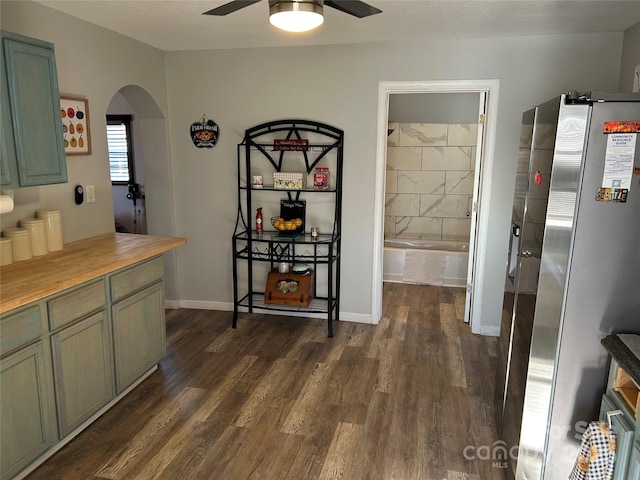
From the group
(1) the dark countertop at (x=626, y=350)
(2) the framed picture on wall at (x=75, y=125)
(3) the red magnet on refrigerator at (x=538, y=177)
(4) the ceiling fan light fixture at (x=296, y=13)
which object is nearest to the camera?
(1) the dark countertop at (x=626, y=350)

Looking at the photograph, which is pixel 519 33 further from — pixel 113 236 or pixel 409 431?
pixel 113 236

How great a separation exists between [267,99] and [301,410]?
2.55m

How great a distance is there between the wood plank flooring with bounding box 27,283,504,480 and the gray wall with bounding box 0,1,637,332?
2.02ft

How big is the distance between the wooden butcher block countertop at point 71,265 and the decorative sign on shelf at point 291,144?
1.27m

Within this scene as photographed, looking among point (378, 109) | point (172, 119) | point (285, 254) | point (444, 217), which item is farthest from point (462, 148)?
point (172, 119)

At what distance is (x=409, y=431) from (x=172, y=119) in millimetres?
3243

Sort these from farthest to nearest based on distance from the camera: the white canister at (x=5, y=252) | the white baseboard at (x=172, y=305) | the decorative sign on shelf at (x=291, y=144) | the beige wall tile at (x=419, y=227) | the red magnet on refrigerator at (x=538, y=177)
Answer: the beige wall tile at (x=419, y=227) < the white baseboard at (x=172, y=305) < the decorative sign on shelf at (x=291, y=144) < the white canister at (x=5, y=252) < the red magnet on refrigerator at (x=538, y=177)

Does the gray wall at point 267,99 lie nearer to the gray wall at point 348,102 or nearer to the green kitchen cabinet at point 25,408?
the gray wall at point 348,102

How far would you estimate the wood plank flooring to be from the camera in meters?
2.38

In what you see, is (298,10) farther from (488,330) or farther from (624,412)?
(488,330)

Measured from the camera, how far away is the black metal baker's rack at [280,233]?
157 inches

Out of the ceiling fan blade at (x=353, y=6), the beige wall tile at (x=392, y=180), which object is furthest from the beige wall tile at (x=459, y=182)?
the ceiling fan blade at (x=353, y=6)

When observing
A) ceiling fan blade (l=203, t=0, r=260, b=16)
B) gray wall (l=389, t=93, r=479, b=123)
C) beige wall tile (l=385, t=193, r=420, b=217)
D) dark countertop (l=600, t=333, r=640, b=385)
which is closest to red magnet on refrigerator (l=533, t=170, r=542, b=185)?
dark countertop (l=600, t=333, r=640, b=385)

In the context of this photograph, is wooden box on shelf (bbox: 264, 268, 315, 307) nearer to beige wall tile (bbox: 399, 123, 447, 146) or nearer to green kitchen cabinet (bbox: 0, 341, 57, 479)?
green kitchen cabinet (bbox: 0, 341, 57, 479)
